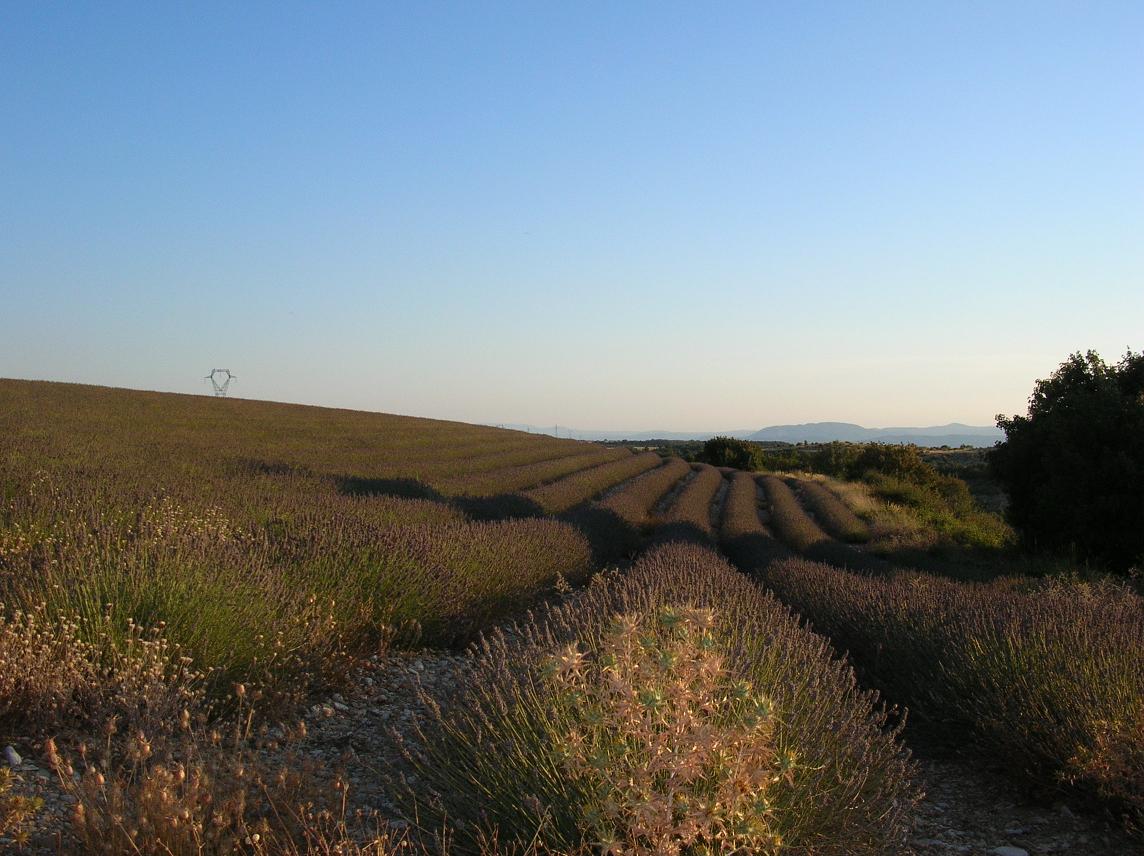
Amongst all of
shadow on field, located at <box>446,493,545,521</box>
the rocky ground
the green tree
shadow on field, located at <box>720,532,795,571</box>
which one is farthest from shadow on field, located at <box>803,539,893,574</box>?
the rocky ground

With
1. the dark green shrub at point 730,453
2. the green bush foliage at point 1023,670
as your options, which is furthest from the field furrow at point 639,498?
the dark green shrub at point 730,453

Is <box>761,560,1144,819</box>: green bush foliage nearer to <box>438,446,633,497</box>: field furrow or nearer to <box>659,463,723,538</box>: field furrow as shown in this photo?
<box>659,463,723,538</box>: field furrow

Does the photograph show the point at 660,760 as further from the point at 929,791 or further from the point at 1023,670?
the point at 1023,670

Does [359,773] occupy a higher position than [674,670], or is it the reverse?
[674,670]

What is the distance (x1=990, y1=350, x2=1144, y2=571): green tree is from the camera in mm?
13031

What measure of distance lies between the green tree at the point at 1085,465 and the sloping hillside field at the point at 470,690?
19.1 feet

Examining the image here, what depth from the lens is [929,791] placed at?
4.05 metres

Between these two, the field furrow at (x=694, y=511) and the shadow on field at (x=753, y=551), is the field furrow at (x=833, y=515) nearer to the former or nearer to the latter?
the field furrow at (x=694, y=511)

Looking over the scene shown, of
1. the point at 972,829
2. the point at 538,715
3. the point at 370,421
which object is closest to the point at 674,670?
the point at 538,715

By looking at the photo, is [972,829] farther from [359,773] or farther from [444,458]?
[444,458]

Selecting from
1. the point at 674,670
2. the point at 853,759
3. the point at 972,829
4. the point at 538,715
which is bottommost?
the point at 972,829

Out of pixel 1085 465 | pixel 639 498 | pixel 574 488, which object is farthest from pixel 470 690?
pixel 574 488

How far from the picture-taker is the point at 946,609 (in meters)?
5.79

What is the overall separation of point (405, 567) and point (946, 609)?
3822 millimetres
